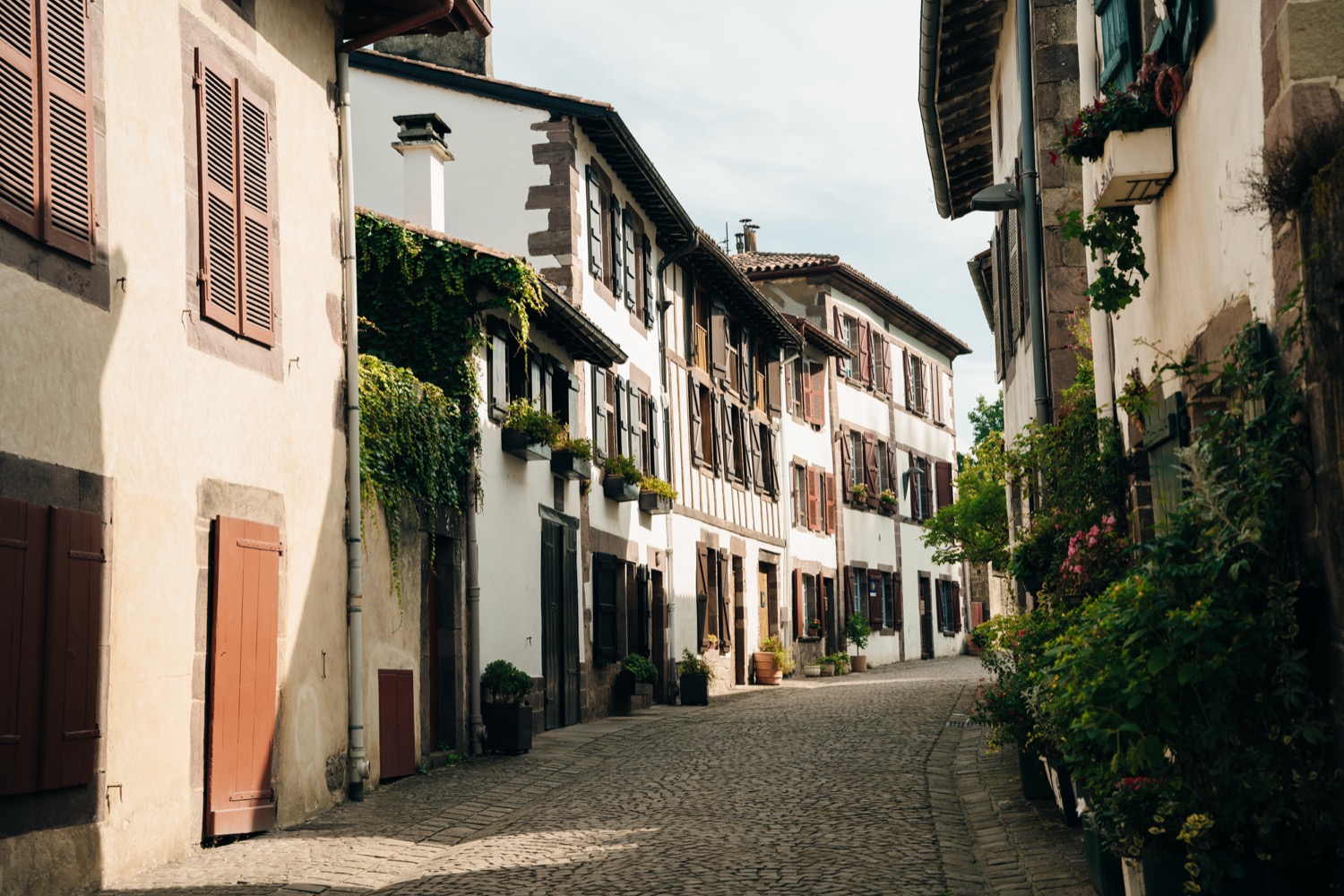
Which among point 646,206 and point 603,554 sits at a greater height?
point 646,206

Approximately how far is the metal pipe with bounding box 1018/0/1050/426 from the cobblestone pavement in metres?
3.09

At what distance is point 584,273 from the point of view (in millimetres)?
18750

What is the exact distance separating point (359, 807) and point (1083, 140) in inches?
258

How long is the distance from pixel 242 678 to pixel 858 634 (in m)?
24.3

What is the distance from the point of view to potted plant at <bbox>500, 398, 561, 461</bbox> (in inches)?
606

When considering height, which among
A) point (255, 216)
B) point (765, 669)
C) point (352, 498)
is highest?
point (255, 216)

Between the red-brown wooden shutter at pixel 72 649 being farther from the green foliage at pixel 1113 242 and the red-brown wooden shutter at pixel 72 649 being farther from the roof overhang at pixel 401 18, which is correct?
the roof overhang at pixel 401 18

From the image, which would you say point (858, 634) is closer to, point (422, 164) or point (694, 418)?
point (694, 418)

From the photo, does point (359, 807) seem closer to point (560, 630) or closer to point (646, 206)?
point (560, 630)

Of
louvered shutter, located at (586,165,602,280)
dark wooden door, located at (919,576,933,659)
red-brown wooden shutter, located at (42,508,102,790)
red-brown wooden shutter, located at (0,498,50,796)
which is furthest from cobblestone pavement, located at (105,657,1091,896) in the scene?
dark wooden door, located at (919,576,933,659)

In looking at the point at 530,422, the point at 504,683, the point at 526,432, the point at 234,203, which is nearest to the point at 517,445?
the point at 526,432

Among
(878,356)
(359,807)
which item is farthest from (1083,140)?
(878,356)

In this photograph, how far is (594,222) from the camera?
63.3 ft

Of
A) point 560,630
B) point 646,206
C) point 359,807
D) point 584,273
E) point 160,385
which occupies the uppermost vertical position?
point 646,206
